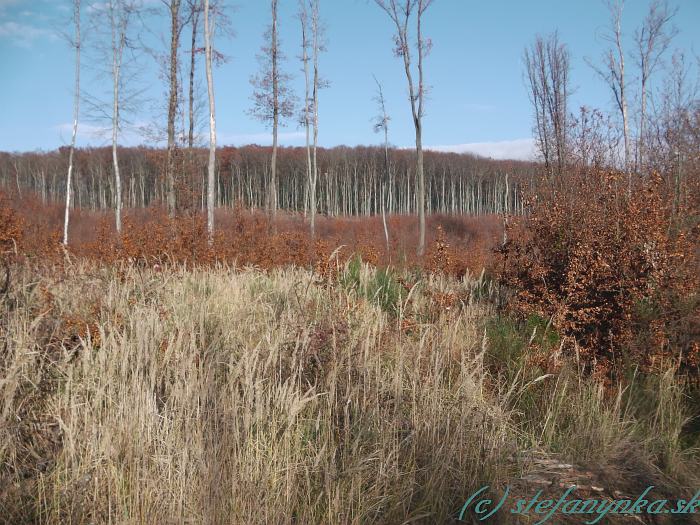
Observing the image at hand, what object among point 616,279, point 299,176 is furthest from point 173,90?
point 299,176

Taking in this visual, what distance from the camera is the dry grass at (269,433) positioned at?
7.93 feet

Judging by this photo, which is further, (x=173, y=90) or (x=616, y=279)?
(x=173, y=90)

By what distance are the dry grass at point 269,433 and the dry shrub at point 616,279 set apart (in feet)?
2.09

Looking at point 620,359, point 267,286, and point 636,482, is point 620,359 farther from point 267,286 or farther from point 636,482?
point 267,286

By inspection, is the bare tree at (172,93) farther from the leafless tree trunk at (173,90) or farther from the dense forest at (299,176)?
the dense forest at (299,176)

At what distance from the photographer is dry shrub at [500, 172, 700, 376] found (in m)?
4.65

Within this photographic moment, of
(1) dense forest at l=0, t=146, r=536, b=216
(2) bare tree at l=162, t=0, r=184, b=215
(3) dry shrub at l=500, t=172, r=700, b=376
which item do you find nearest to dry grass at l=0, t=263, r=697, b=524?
(3) dry shrub at l=500, t=172, r=700, b=376

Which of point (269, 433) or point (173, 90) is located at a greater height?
point (173, 90)

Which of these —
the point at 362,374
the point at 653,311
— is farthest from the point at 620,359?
the point at 362,374

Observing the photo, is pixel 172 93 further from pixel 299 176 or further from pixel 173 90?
pixel 299 176

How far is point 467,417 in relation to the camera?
320cm

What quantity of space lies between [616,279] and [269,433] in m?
3.68

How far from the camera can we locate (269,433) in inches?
109

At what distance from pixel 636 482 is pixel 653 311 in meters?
2.13
